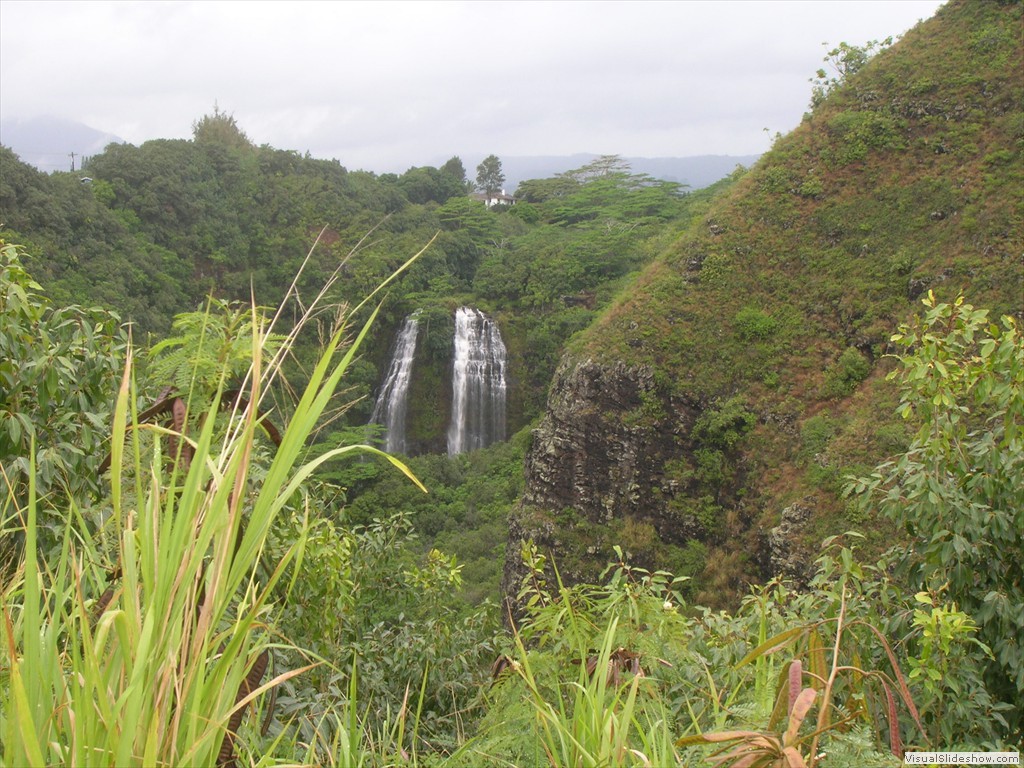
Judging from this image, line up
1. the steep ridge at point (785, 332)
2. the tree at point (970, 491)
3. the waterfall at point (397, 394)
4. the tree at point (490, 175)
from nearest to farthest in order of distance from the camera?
the tree at point (970, 491) → the steep ridge at point (785, 332) → the waterfall at point (397, 394) → the tree at point (490, 175)

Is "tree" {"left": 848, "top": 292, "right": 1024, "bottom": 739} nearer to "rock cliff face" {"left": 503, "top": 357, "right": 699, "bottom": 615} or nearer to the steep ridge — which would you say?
the steep ridge

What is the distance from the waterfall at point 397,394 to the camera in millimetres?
24047

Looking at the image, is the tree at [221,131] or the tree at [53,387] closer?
the tree at [53,387]

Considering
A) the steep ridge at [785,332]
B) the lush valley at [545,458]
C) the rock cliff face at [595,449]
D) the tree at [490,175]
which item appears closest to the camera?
the lush valley at [545,458]

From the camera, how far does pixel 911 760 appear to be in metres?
1.12

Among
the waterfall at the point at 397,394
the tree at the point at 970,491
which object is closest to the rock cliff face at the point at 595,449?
the waterfall at the point at 397,394

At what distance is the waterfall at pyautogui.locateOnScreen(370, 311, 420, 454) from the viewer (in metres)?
24.0

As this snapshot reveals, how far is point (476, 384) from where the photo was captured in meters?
24.5

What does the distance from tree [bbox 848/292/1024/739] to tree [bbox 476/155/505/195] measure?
46553mm

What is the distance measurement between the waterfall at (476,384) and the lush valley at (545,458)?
44cm

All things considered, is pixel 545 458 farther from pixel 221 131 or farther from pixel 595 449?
pixel 221 131

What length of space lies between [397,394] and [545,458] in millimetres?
10287

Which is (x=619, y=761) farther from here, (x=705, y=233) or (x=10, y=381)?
(x=705, y=233)

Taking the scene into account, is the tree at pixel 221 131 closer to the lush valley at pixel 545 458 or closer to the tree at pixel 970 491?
the lush valley at pixel 545 458
